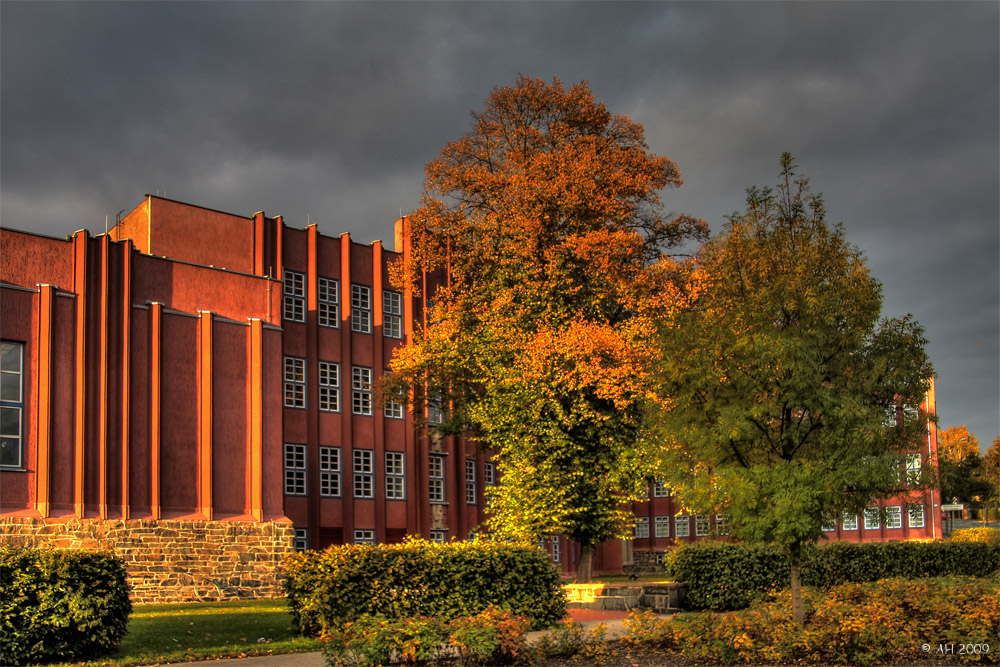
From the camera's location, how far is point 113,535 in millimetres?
26422

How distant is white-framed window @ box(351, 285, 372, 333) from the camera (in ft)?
129

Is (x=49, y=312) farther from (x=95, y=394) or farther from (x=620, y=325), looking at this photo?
(x=620, y=325)

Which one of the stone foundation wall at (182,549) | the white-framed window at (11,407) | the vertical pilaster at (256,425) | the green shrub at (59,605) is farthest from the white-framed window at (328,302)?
the green shrub at (59,605)

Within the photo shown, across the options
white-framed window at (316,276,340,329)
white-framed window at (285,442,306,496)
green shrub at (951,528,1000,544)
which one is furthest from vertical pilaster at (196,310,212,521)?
green shrub at (951,528,1000,544)

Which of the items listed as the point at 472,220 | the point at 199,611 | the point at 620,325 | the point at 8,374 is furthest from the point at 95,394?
the point at 620,325

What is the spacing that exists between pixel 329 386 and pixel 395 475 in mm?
4539

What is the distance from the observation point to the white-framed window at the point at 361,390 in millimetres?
38469

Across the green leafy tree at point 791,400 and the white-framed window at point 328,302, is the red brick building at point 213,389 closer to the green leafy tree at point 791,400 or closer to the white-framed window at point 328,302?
the white-framed window at point 328,302

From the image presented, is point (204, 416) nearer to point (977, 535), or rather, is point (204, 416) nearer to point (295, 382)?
point (295, 382)

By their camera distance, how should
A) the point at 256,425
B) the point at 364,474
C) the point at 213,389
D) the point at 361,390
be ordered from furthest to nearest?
the point at 361,390 < the point at 364,474 < the point at 256,425 < the point at 213,389

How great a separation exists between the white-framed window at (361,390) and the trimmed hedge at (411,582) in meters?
20.8

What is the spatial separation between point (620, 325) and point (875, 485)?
45.7 feet

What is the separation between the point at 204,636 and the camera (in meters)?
16.2

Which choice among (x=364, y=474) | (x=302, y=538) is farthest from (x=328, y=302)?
(x=302, y=538)
